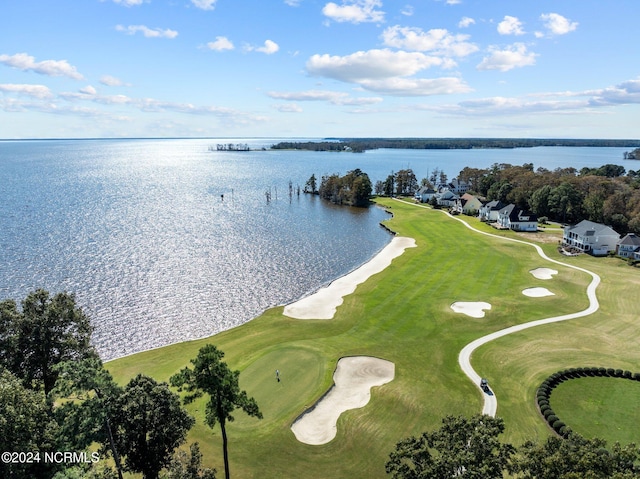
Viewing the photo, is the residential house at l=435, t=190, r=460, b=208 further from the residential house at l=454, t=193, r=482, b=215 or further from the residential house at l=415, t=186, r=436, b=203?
the residential house at l=454, t=193, r=482, b=215

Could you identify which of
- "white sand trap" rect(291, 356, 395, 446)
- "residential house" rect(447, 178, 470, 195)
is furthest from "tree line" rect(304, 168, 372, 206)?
"white sand trap" rect(291, 356, 395, 446)

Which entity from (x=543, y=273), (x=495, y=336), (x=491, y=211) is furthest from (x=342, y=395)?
(x=491, y=211)

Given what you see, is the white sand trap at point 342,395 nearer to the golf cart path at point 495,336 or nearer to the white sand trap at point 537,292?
the golf cart path at point 495,336

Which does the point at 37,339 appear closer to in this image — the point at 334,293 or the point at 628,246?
the point at 334,293

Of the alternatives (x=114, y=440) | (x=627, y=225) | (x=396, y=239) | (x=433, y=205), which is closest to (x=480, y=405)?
(x=114, y=440)

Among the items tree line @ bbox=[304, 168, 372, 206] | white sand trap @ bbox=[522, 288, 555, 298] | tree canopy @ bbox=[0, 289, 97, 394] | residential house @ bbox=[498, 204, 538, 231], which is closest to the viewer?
tree canopy @ bbox=[0, 289, 97, 394]

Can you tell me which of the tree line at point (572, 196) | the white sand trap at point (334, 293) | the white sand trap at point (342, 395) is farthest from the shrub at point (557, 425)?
the tree line at point (572, 196)
